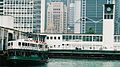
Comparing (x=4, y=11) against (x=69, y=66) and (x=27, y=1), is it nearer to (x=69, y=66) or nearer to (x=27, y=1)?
(x=27, y=1)

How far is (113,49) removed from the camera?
103m

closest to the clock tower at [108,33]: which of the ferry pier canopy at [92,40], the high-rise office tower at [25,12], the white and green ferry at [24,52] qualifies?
the ferry pier canopy at [92,40]

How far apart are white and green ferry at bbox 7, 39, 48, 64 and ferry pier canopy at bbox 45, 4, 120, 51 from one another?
37.4 meters

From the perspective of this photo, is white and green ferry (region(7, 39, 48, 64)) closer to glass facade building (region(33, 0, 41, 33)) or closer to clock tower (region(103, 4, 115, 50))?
clock tower (region(103, 4, 115, 50))

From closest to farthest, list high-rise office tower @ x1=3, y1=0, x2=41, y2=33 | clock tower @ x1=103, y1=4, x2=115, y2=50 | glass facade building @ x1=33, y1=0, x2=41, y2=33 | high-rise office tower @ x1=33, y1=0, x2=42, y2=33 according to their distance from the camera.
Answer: clock tower @ x1=103, y1=4, x2=115, y2=50 < high-rise office tower @ x1=3, y1=0, x2=41, y2=33 < high-rise office tower @ x1=33, y1=0, x2=42, y2=33 < glass facade building @ x1=33, y1=0, x2=41, y2=33

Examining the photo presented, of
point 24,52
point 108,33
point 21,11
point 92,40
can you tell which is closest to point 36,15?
point 21,11

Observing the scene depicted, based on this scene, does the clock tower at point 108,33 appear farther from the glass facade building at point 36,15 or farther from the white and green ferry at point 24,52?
the glass facade building at point 36,15

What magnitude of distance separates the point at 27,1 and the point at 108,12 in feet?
175

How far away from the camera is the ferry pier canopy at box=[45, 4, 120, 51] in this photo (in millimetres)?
104500

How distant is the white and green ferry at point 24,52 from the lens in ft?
188

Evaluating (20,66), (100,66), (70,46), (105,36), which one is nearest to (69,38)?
(70,46)

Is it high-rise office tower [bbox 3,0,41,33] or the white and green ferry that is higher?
high-rise office tower [bbox 3,0,41,33]

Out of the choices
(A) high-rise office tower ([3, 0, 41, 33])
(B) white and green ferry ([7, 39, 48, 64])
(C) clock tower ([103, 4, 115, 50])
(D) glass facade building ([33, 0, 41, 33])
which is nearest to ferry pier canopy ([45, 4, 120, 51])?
(C) clock tower ([103, 4, 115, 50])

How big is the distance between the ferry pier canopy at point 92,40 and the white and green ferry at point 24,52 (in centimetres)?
3744
